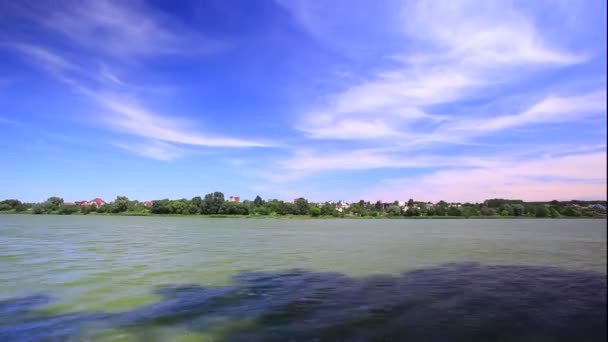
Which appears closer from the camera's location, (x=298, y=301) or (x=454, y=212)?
(x=298, y=301)

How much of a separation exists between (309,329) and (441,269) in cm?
1278

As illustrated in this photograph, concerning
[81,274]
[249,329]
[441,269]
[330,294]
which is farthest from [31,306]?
[441,269]

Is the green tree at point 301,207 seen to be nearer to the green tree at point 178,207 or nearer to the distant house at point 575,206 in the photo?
the green tree at point 178,207

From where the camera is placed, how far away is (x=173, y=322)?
30.1 feet

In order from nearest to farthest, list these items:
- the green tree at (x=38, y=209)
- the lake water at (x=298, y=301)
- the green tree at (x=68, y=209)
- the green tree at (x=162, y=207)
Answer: the lake water at (x=298, y=301), the green tree at (x=162, y=207), the green tree at (x=38, y=209), the green tree at (x=68, y=209)

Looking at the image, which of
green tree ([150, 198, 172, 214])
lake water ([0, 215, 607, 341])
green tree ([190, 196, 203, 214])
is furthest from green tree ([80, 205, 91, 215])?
lake water ([0, 215, 607, 341])

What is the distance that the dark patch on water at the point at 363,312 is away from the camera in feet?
27.2

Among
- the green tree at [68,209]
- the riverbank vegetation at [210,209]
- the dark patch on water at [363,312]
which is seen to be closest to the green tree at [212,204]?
the riverbank vegetation at [210,209]

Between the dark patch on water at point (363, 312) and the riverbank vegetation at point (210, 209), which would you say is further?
the riverbank vegetation at point (210, 209)

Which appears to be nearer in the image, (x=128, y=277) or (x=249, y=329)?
(x=249, y=329)

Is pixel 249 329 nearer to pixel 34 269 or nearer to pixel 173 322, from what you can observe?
pixel 173 322

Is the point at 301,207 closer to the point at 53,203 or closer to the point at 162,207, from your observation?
the point at 162,207

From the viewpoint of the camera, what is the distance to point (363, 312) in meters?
10.1

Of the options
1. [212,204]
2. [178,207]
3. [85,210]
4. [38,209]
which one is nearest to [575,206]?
[212,204]
